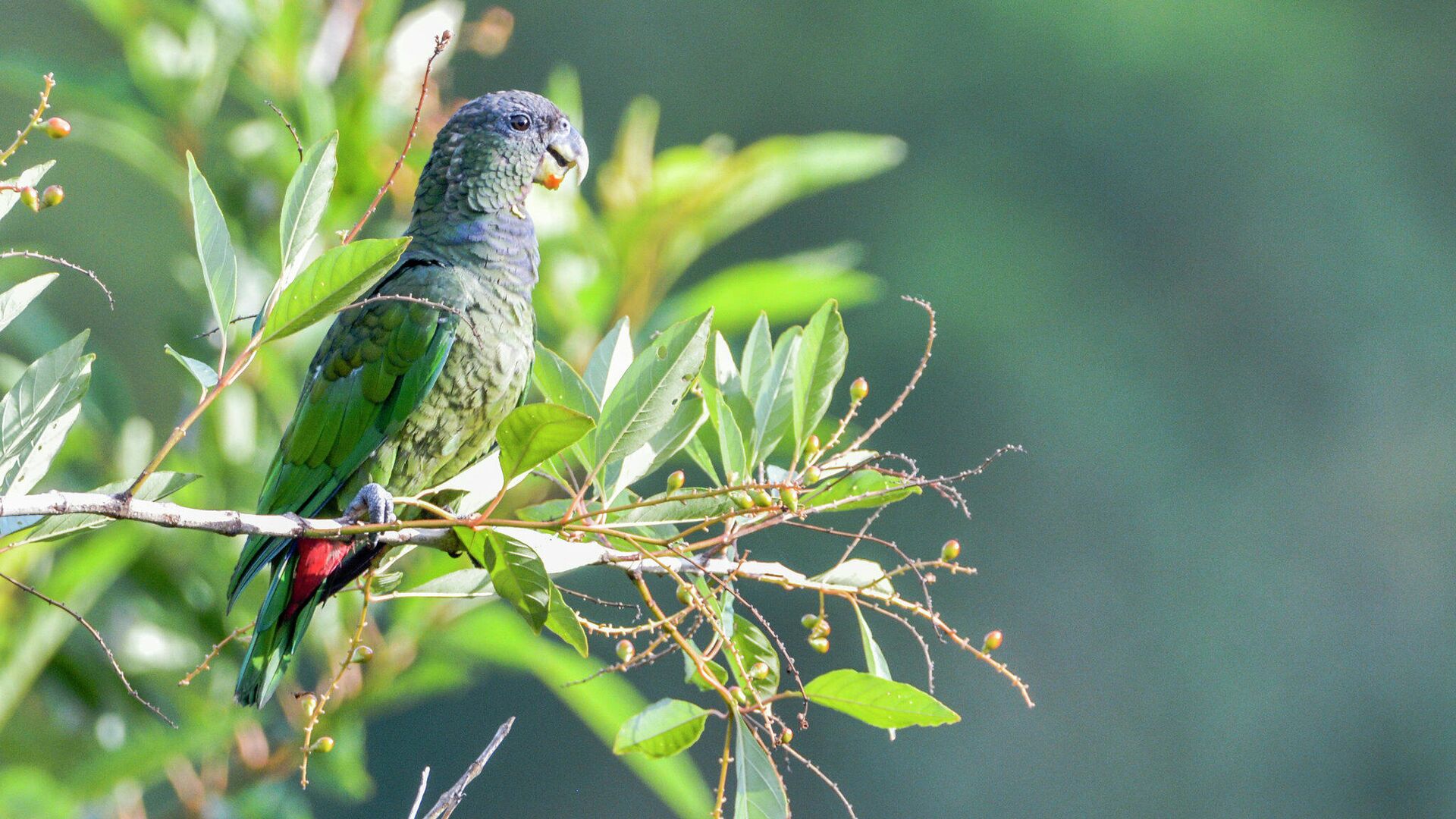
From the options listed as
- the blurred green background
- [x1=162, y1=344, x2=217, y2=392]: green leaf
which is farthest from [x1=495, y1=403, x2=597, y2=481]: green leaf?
the blurred green background

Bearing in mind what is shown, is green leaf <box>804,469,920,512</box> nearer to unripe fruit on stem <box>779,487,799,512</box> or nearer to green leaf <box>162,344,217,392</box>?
unripe fruit on stem <box>779,487,799,512</box>

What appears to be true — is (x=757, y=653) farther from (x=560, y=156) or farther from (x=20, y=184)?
(x=560, y=156)

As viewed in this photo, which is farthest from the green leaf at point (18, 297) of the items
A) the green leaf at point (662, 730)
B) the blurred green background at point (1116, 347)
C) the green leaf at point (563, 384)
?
the blurred green background at point (1116, 347)

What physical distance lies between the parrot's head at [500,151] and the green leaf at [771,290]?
0.84 ft

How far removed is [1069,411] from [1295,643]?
4.66 ft

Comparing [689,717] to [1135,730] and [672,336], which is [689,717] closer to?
[672,336]

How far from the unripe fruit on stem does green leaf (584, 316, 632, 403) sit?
0.15m

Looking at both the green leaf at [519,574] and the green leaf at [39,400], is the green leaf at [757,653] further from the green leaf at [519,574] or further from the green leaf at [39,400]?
the green leaf at [39,400]

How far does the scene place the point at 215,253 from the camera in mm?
625

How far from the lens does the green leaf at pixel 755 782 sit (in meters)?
0.69

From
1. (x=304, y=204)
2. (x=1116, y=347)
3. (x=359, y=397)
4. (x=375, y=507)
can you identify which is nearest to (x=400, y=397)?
(x=359, y=397)

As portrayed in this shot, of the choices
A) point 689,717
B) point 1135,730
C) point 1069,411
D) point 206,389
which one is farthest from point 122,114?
point 1135,730

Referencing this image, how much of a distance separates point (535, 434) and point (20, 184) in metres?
0.26

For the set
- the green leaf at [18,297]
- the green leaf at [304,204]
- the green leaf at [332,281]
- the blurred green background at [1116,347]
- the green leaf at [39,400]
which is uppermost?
the blurred green background at [1116,347]
